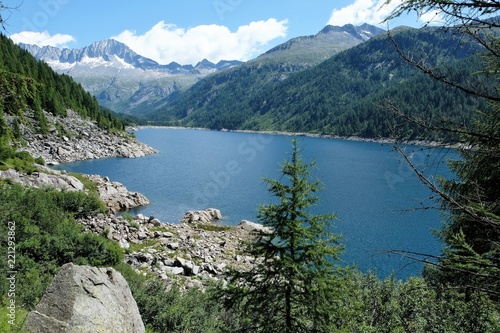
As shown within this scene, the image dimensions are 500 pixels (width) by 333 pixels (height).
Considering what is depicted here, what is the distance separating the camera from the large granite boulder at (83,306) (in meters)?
8.26

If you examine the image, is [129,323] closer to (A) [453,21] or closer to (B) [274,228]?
(B) [274,228]

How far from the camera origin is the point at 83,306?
8.89 metres

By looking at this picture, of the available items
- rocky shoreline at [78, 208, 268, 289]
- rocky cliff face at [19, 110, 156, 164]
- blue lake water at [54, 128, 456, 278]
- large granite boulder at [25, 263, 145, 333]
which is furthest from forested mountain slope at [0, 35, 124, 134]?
large granite boulder at [25, 263, 145, 333]

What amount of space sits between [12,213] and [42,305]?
1402cm

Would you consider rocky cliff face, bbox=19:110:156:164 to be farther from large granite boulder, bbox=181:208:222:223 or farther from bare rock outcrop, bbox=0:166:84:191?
large granite boulder, bbox=181:208:222:223

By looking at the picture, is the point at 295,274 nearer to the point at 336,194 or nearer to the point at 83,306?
the point at 83,306

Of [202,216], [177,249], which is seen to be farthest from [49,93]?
[177,249]

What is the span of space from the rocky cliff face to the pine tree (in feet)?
212

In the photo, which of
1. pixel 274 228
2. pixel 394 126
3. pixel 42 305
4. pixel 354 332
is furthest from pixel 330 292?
pixel 42 305

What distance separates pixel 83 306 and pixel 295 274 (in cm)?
664

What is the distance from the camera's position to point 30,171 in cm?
3750

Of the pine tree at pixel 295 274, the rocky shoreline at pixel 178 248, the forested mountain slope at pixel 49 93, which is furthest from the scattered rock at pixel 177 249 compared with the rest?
the forested mountain slope at pixel 49 93

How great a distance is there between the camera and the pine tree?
11281 millimetres

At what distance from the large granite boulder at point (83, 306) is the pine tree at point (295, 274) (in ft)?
13.1
